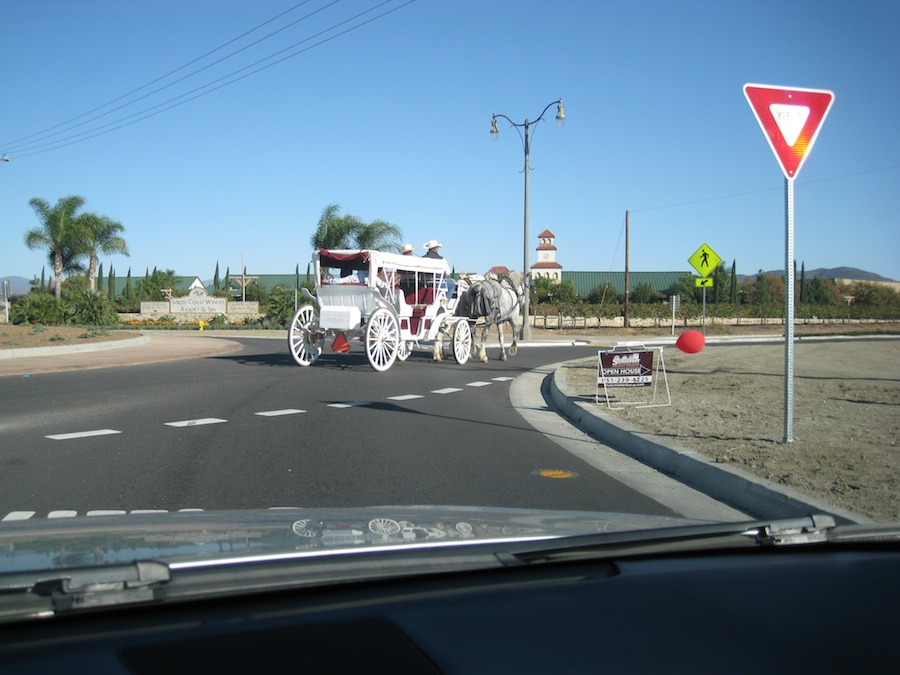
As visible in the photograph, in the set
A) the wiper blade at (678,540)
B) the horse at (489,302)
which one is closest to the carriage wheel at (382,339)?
the horse at (489,302)

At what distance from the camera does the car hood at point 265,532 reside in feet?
7.53

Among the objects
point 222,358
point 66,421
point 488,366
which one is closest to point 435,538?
point 66,421

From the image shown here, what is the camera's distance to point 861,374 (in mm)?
15188

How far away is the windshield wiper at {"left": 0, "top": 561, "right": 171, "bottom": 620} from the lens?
1.69 metres

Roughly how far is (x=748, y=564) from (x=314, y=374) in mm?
14558

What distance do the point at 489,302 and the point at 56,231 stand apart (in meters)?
44.6

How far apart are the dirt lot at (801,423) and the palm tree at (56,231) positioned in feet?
156

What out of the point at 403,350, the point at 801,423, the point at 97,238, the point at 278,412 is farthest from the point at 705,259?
the point at 97,238

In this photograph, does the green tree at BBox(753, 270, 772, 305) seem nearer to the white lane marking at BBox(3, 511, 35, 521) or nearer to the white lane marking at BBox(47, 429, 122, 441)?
the white lane marking at BBox(47, 429, 122, 441)

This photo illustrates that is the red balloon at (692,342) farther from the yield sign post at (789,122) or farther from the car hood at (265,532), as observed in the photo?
the car hood at (265,532)

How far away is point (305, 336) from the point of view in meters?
18.1

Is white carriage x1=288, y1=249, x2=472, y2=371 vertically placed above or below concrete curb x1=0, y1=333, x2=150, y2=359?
above

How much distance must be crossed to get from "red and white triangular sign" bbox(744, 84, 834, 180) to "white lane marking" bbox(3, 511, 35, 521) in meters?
6.91

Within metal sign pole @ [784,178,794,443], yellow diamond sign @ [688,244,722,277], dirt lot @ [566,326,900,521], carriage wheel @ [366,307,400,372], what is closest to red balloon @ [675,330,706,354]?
dirt lot @ [566,326,900,521]
